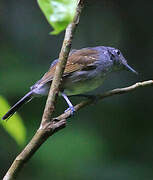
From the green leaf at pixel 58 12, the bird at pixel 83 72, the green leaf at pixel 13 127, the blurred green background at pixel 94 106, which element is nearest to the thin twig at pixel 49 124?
the green leaf at pixel 13 127

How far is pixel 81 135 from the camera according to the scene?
149 inches

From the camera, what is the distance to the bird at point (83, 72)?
7.36 feet

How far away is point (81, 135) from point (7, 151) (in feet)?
2.92

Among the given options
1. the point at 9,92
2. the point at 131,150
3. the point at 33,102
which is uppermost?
the point at 9,92

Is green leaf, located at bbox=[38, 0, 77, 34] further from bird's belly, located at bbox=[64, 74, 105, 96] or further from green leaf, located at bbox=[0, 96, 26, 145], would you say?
bird's belly, located at bbox=[64, 74, 105, 96]

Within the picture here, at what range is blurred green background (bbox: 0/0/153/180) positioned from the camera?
3719 millimetres

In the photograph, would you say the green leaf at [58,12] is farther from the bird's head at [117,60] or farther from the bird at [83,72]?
the bird's head at [117,60]

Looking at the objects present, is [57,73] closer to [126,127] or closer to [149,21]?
[126,127]

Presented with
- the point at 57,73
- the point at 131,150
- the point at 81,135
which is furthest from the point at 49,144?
the point at 57,73

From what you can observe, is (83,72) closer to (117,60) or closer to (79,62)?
(79,62)

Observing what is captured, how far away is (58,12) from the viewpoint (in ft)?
1.47

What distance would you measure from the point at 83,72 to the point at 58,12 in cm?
201

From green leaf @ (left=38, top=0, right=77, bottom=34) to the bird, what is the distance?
1712 millimetres

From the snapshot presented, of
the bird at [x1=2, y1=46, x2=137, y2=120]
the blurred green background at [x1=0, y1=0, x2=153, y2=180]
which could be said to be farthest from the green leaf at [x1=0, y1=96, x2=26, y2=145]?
the blurred green background at [x1=0, y1=0, x2=153, y2=180]
